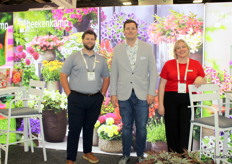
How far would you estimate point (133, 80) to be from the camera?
2.87 metres

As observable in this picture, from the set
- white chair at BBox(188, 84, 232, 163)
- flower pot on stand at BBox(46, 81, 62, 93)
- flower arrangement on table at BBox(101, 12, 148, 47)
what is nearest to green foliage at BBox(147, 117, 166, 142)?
white chair at BBox(188, 84, 232, 163)

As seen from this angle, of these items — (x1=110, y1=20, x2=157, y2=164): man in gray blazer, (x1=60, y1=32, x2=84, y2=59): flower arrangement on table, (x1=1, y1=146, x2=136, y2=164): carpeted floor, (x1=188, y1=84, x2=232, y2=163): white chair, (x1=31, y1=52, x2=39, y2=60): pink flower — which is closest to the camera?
(x1=188, y1=84, x2=232, y2=163): white chair

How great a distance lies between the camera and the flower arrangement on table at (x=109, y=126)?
3.53 meters

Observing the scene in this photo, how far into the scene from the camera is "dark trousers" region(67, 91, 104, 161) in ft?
9.43

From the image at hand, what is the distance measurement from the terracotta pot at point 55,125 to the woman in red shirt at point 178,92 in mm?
1564

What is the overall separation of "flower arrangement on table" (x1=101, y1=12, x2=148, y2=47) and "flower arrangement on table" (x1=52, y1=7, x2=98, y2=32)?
0.20 meters

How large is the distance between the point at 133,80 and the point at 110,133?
0.99 meters

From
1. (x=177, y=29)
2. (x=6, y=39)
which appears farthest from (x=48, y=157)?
(x=177, y=29)

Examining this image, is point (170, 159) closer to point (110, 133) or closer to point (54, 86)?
point (110, 133)

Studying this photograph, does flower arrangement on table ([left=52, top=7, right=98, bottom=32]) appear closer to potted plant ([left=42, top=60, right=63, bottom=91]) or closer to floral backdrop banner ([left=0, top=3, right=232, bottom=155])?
floral backdrop banner ([left=0, top=3, right=232, bottom=155])

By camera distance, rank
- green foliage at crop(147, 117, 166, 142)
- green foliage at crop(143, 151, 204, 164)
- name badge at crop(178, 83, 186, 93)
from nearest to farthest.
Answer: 1. green foliage at crop(143, 151, 204, 164)
2. name badge at crop(178, 83, 186, 93)
3. green foliage at crop(147, 117, 166, 142)

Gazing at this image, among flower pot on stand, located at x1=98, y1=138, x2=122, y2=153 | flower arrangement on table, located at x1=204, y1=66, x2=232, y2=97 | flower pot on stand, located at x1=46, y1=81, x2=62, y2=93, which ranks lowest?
flower pot on stand, located at x1=98, y1=138, x2=122, y2=153

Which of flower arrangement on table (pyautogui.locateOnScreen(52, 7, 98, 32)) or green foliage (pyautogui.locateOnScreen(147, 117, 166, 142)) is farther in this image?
flower arrangement on table (pyautogui.locateOnScreen(52, 7, 98, 32))

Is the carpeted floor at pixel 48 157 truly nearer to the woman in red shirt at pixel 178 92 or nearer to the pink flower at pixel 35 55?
the woman in red shirt at pixel 178 92
